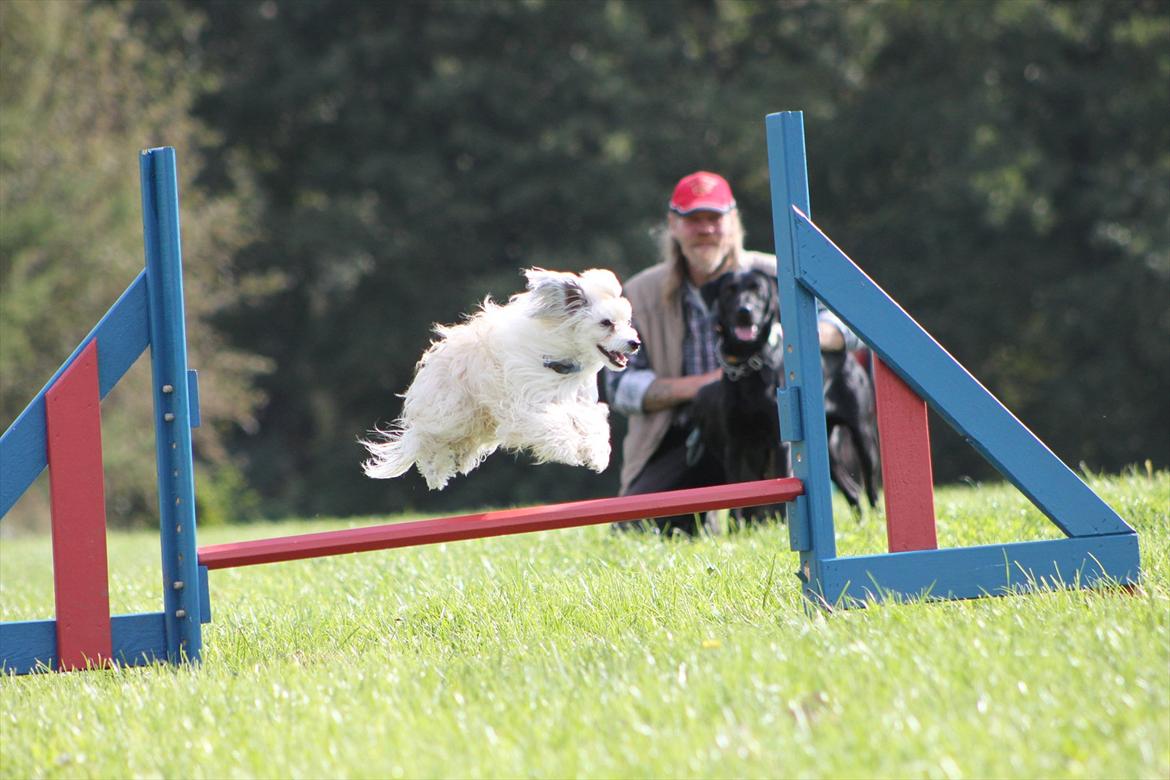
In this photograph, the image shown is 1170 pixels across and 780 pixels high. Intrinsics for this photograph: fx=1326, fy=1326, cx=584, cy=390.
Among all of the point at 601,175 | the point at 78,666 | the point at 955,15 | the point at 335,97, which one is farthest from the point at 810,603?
the point at 335,97

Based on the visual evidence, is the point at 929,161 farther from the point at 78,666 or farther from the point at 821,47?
the point at 78,666

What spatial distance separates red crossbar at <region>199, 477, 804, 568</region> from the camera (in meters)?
3.29

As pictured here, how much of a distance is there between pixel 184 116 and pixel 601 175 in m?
6.81

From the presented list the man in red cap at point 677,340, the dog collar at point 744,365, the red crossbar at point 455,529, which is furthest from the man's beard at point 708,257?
the red crossbar at point 455,529

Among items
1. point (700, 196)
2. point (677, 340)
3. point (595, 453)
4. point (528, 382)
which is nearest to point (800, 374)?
point (595, 453)

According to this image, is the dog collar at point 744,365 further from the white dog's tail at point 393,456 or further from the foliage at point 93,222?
the foliage at point 93,222

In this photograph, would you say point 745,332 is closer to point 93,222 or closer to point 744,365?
point 744,365

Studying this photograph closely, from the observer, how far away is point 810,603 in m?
3.42

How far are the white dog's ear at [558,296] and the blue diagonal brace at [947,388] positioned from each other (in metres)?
Result: 0.61

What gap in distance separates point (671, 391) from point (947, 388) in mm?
2423

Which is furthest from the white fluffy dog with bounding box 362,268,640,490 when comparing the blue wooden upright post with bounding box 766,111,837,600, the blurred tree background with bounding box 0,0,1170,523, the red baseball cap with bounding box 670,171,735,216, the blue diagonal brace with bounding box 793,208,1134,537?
the blurred tree background with bounding box 0,0,1170,523

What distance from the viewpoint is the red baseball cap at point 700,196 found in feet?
18.2

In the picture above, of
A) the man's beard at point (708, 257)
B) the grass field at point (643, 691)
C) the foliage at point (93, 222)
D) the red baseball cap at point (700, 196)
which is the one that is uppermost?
the foliage at point (93, 222)

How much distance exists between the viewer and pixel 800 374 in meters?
3.50
